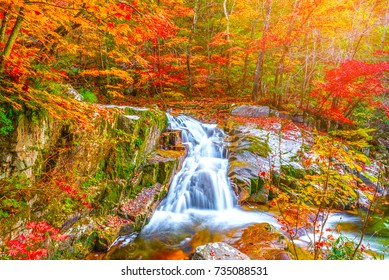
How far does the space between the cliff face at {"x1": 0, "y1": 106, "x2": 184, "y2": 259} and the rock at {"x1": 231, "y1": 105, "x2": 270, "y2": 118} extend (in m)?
5.88

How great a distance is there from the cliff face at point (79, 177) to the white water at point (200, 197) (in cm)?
46

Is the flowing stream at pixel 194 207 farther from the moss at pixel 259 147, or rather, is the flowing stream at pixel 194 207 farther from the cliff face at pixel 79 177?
the moss at pixel 259 147

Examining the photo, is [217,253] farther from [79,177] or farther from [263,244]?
[79,177]

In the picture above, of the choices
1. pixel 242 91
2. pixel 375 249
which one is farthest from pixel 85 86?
pixel 375 249

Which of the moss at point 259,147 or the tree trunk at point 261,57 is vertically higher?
the tree trunk at point 261,57

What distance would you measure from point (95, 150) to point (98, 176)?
23.5 inches

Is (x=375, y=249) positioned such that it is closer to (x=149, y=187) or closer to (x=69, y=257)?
(x=149, y=187)

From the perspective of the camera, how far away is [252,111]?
11.5m

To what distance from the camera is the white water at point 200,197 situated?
5.96 metres

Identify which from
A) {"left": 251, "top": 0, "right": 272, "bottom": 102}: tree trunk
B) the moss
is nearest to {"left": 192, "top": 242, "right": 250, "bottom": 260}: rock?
the moss

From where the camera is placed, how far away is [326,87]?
10.8m

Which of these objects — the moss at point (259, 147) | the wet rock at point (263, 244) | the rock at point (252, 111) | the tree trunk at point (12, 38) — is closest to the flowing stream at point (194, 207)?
the wet rock at point (263, 244)

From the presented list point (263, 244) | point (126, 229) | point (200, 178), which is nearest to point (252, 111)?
point (200, 178)

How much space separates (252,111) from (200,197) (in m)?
6.06
